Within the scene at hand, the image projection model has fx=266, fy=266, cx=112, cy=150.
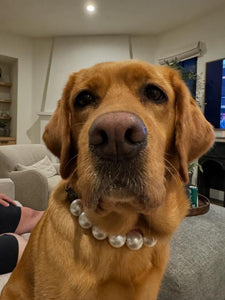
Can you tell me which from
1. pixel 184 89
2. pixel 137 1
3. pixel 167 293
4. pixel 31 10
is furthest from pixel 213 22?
pixel 167 293

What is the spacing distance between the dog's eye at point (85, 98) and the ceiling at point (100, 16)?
12.1 feet

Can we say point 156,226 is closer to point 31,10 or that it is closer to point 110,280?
point 110,280

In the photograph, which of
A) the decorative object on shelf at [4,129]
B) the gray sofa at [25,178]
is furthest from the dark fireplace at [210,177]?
the decorative object on shelf at [4,129]

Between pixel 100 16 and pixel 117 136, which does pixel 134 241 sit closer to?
pixel 117 136

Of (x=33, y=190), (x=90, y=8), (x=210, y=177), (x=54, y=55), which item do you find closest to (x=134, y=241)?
(x=33, y=190)

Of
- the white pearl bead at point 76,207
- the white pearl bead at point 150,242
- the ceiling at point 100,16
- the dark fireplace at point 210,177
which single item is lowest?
the dark fireplace at point 210,177

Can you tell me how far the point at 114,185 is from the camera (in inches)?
23.0

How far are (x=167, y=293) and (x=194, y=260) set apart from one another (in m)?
0.18

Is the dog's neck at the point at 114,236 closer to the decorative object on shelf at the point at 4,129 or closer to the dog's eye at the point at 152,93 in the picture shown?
the dog's eye at the point at 152,93

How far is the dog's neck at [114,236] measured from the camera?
2.31 feet

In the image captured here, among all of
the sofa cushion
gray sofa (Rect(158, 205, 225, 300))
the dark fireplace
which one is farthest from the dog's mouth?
the dark fireplace

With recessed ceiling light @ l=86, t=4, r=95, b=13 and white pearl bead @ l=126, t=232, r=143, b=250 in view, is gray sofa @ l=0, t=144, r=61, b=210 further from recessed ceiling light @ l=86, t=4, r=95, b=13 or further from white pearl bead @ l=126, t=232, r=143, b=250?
recessed ceiling light @ l=86, t=4, r=95, b=13

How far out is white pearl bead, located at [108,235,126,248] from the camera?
2.29ft

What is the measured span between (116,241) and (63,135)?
1.11ft
